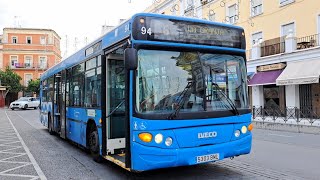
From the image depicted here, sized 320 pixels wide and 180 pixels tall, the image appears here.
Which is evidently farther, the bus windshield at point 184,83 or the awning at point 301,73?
the awning at point 301,73

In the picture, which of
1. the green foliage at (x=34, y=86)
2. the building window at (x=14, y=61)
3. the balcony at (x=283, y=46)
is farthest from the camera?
the building window at (x=14, y=61)

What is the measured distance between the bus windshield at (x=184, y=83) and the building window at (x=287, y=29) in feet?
64.5

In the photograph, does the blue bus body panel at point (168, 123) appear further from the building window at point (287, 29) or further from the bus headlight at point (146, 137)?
the building window at point (287, 29)

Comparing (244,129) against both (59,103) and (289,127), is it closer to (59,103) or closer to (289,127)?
(59,103)

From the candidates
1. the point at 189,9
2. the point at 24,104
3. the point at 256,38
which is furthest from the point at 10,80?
the point at 256,38

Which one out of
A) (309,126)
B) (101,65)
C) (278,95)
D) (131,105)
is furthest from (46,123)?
(278,95)

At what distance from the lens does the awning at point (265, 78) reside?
2493 centimetres

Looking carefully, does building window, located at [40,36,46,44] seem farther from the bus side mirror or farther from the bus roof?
the bus side mirror

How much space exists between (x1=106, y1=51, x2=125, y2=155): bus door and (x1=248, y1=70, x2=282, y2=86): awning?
18.9 meters

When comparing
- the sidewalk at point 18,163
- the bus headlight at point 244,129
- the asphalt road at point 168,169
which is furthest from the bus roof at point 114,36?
the sidewalk at point 18,163

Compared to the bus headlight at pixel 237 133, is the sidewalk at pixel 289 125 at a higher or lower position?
lower

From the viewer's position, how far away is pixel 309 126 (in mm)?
18000

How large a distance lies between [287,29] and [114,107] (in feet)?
67.9

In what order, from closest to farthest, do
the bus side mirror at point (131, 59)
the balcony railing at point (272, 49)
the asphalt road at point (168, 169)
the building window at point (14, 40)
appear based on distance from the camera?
1. the bus side mirror at point (131, 59)
2. the asphalt road at point (168, 169)
3. the balcony railing at point (272, 49)
4. the building window at point (14, 40)
